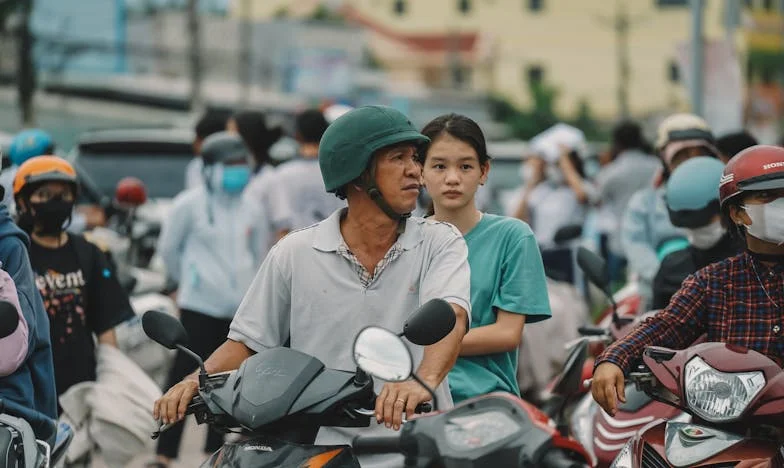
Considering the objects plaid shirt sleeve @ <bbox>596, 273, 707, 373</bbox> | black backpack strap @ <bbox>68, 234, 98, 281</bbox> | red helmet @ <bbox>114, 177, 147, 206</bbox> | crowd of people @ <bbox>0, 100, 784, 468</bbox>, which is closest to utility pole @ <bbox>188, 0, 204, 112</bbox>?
red helmet @ <bbox>114, 177, 147, 206</bbox>

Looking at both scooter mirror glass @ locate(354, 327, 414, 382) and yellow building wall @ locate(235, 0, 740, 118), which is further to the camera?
yellow building wall @ locate(235, 0, 740, 118)

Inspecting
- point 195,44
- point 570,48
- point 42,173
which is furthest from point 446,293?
point 570,48

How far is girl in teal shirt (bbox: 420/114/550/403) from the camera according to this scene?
17.7ft

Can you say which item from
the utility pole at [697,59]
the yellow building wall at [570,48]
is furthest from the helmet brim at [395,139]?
the yellow building wall at [570,48]

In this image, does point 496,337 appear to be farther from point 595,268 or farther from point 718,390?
point 718,390

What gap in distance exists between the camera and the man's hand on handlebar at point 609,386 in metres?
4.77

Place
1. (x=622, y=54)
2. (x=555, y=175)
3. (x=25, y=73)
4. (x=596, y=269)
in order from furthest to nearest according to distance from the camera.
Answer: (x=622, y=54)
(x=25, y=73)
(x=555, y=175)
(x=596, y=269)

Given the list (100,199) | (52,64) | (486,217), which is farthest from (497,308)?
(52,64)

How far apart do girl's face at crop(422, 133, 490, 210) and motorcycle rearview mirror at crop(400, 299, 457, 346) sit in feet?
5.46

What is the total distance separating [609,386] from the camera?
188 inches

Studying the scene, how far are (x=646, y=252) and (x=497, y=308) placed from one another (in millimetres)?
3609

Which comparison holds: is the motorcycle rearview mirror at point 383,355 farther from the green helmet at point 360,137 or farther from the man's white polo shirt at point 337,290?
the green helmet at point 360,137

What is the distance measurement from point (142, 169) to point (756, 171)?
1209 cm

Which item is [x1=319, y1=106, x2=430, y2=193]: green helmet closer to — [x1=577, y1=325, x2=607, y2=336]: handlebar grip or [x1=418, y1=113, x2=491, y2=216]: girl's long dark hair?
[x1=418, y1=113, x2=491, y2=216]: girl's long dark hair
